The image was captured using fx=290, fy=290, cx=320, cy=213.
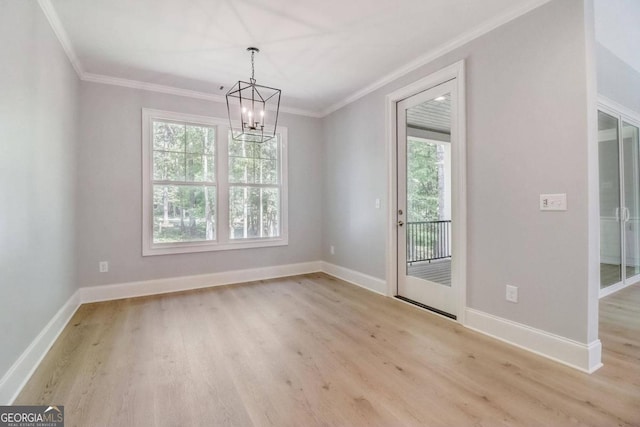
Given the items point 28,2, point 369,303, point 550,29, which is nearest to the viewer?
point 28,2

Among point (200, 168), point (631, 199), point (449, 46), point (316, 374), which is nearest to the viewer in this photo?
point (316, 374)

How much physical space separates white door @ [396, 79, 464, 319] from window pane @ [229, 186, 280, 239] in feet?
Result: 6.67

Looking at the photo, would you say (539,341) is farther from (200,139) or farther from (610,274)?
(200,139)

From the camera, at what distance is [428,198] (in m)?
3.32

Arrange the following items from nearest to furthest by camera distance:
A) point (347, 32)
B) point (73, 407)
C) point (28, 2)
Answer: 1. point (73, 407)
2. point (28, 2)
3. point (347, 32)

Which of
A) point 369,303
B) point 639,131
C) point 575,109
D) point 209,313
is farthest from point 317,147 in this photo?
point 639,131

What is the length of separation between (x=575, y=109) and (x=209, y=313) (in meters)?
3.61

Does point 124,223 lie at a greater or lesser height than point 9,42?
lesser

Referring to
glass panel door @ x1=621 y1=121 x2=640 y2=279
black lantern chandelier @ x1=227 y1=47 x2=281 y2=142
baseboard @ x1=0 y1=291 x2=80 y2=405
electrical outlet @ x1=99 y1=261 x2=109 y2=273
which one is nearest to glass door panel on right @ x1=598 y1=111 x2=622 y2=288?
glass panel door @ x1=621 y1=121 x2=640 y2=279

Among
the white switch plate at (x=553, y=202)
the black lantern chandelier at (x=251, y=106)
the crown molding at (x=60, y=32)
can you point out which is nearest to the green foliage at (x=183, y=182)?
the black lantern chandelier at (x=251, y=106)

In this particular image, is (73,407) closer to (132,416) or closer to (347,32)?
(132,416)

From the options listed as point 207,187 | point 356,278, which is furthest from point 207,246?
point 356,278

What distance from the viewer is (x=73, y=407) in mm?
1619

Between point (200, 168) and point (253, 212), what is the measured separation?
992 mm
